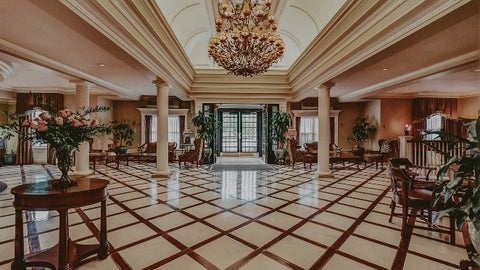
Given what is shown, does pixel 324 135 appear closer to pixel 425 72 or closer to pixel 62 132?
pixel 425 72

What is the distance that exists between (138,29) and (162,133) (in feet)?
11.5

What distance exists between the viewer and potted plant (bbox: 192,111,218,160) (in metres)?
10.8

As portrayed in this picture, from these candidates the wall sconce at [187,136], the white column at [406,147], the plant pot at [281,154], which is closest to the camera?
the white column at [406,147]

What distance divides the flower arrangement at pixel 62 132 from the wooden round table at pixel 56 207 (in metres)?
0.27

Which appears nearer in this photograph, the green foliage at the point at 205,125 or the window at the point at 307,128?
the green foliage at the point at 205,125

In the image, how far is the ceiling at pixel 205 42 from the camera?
11.9 feet

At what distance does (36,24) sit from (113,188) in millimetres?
3640

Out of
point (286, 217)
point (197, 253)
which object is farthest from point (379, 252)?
point (197, 253)

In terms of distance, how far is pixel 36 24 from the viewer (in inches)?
152

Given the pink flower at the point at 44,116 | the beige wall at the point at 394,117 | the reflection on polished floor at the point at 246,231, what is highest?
the beige wall at the point at 394,117

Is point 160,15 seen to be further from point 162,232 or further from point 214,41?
point 162,232

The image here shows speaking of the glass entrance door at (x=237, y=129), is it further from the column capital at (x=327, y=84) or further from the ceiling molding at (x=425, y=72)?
the column capital at (x=327, y=84)

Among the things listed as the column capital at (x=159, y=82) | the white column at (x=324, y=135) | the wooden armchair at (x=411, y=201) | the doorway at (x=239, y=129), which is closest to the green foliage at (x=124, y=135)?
the column capital at (x=159, y=82)

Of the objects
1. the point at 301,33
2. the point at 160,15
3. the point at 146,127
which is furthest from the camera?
the point at 146,127
